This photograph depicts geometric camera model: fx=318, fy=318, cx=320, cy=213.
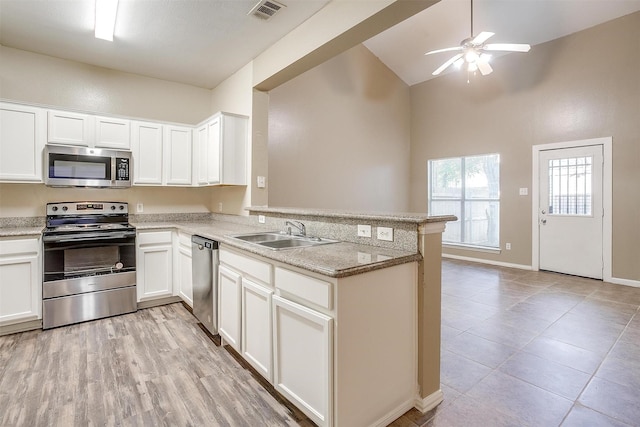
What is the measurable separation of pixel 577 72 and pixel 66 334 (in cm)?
703

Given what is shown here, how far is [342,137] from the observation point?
224 inches

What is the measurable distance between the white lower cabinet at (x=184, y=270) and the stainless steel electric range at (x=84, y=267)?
42 cm

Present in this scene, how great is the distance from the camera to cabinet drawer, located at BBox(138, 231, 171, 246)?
3.37 m

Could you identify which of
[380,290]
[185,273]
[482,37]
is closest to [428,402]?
[380,290]

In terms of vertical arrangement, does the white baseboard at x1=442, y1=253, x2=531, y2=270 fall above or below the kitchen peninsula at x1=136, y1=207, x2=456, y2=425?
below

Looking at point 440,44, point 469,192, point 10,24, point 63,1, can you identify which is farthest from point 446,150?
point 10,24

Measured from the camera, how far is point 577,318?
124 inches

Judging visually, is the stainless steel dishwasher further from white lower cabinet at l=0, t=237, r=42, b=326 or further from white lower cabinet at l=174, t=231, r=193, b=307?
white lower cabinet at l=0, t=237, r=42, b=326

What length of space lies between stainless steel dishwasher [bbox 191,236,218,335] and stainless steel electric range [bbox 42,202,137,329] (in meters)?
0.83

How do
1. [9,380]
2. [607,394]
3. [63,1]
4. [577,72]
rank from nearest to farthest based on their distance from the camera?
1. [607,394]
2. [9,380]
3. [63,1]
4. [577,72]

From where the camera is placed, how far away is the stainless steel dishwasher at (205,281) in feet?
8.55

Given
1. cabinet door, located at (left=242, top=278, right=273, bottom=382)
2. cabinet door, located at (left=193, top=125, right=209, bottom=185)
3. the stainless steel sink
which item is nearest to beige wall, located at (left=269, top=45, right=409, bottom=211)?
cabinet door, located at (left=193, top=125, right=209, bottom=185)

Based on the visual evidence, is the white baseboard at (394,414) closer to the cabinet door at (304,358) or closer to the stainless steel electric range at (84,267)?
the cabinet door at (304,358)

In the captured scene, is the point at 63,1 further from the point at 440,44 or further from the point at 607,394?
the point at 440,44
